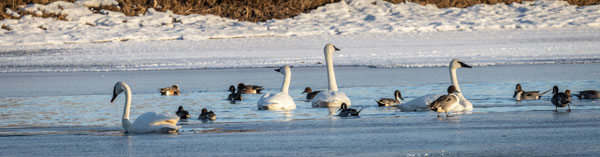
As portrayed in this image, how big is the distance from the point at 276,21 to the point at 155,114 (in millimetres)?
20462

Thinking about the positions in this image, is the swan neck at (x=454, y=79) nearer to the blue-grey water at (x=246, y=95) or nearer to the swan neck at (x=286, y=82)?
the blue-grey water at (x=246, y=95)

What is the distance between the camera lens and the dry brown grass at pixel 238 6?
1183 inches

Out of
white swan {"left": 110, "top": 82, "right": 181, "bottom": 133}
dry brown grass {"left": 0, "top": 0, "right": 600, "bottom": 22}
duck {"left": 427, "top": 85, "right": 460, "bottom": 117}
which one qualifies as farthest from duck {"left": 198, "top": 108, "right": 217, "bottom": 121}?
dry brown grass {"left": 0, "top": 0, "right": 600, "bottom": 22}

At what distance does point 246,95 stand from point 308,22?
14699mm

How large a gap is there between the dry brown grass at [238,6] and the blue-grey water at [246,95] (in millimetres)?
11222

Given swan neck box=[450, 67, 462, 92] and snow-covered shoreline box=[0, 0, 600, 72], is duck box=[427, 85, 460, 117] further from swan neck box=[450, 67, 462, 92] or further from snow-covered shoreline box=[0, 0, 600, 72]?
snow-covered shoreline box=[0, 0, 600, 72]

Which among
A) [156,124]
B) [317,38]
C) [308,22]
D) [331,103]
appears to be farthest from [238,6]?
[156,124]

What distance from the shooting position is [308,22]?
28.8m

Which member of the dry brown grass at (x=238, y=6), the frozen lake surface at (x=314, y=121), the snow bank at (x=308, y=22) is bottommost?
the frozen lake surface at (x=314, y=121)

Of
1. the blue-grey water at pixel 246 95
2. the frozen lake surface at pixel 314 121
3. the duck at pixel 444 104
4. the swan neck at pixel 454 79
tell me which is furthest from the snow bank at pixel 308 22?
the duck at pixel 444 104

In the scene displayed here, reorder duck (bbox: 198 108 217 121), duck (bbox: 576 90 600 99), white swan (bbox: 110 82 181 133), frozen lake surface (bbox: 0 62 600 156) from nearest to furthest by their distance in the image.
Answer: frozen lake surface (bbox: 0 62 600 156) → white swan (bbox: 110 82 181 133) → duck (bbox: 198 108 217 121) → duck (bbox: 576 90 600 99)

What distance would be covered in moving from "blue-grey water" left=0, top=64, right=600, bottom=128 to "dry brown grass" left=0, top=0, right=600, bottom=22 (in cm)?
1122

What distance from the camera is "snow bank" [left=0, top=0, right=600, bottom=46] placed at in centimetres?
2670

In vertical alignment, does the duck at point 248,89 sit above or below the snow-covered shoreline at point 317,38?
below
